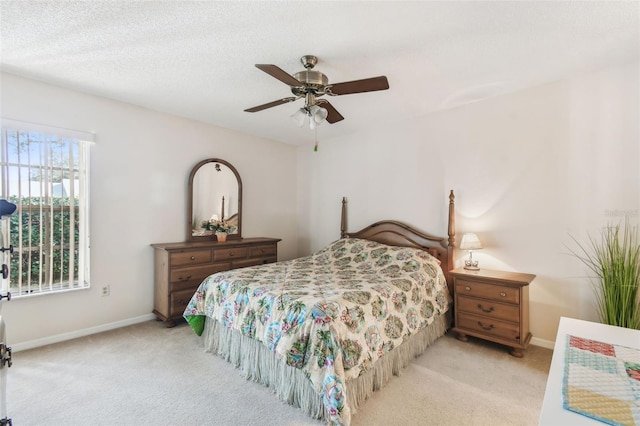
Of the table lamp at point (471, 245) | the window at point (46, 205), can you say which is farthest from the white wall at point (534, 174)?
the window at point (46, 205)

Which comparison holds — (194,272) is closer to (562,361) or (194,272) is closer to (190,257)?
(190,257)

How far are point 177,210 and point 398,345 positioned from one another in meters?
3.02

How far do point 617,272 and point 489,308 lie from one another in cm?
96

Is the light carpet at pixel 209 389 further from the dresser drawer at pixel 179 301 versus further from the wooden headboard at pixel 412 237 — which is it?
the wooden headboard at pixel 412 237

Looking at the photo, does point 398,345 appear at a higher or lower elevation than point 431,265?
lower

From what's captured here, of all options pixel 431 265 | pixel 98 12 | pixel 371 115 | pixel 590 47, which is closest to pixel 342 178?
pixel 371 115

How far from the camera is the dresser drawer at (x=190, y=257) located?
3.25 meters

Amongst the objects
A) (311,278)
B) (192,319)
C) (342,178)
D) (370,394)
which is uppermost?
(342,178)

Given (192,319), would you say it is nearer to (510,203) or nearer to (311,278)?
(311,278)

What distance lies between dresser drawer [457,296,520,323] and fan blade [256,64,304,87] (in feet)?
8.23

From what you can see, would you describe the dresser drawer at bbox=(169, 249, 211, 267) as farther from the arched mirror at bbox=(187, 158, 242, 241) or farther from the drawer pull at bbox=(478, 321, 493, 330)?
the drawer pull at bbox=(478, 321, 493, 330)

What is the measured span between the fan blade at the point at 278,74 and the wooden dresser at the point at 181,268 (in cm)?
218

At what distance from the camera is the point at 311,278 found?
108 inches

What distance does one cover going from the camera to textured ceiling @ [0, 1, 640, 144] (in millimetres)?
1812
